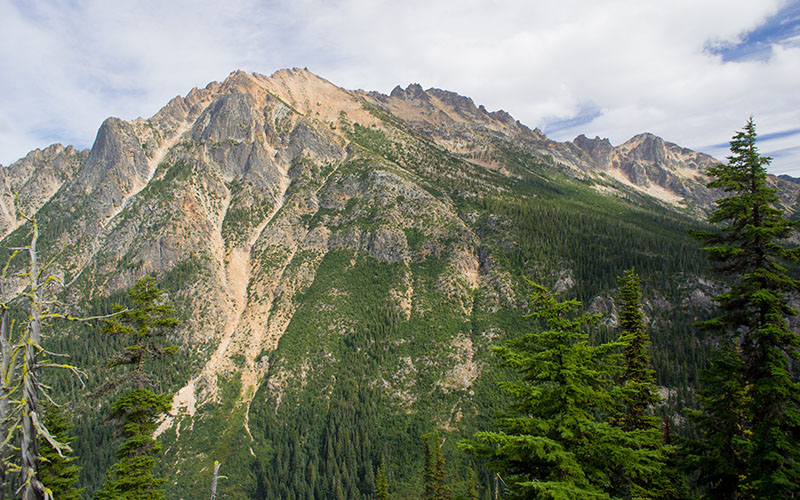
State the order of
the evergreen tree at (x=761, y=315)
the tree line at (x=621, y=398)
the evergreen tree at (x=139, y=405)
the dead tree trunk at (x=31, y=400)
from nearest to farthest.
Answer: the dead tree trunk at (x=31, y=400) < the tree line at (x=621, y=398) < the evergreen tree at (x=761, y=315) < the evergreen tree at (x=139, y=405)

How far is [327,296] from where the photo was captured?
140 meters

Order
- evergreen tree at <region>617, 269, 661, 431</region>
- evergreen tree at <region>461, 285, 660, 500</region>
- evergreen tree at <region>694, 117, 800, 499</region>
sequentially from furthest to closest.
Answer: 1. evergreen tree at <region>617, 269, 661, 431</region>
2. evergreen tree at <region>694, 117, 800, 499</region>
3. evergreen tree at <region>461, 285, 660, 500</region>

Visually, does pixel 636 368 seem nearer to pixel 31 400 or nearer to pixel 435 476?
pixel 31 400

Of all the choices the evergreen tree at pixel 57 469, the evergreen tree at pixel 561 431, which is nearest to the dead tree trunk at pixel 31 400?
the evergreen tree at pixel 561 431

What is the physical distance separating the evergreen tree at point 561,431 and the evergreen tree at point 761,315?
14.2 ft

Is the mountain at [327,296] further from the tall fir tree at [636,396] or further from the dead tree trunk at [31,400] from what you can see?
the dead tree trunk at [31,400]

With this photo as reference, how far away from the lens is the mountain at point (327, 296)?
101938 millimetres

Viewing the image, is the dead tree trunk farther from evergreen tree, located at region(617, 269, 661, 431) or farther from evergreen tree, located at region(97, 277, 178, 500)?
evergreen tree, located at region(617, 269, 661, 431)

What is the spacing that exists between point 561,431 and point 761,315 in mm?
9506

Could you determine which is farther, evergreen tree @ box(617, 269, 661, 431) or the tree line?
evergreen tree @ box(617, 269, 661, 431)

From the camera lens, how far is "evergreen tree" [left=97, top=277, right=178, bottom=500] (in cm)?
2005

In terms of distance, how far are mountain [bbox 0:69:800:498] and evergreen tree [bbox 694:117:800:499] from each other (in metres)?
81.4

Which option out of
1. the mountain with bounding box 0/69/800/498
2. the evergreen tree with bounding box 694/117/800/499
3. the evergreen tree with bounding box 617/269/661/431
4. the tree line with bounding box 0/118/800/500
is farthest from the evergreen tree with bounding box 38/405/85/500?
the mountain with bounding box 0/69/800/498

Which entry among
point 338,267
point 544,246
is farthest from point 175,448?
point 544,246
